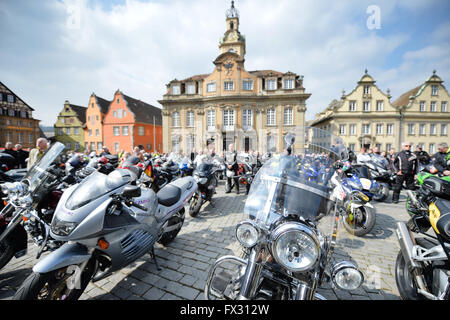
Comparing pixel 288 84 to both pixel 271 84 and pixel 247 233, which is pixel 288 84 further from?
pixel 247 233

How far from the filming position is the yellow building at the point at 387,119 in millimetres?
27719

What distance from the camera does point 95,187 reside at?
177 cm

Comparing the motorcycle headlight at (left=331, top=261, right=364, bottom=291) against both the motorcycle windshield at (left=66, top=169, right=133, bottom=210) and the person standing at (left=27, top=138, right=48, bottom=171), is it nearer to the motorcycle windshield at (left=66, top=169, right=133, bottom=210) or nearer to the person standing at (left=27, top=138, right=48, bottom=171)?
the motorcycle windshield at (left=66, top=169, right=133, bottom=210)

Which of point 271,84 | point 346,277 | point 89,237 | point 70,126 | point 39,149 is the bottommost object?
point 346,277

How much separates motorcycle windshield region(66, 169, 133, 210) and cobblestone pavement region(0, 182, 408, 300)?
114 cm

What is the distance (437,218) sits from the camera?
1.99 meters

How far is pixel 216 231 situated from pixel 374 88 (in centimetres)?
3586

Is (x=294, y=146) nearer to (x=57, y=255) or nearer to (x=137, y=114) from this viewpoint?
(x=57, y=255)

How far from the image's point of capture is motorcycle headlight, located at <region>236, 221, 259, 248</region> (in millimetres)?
1385

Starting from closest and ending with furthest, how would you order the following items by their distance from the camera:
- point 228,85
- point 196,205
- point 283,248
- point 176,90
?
point 283,248 < point 196,205 < point 228,85 < point 176,90

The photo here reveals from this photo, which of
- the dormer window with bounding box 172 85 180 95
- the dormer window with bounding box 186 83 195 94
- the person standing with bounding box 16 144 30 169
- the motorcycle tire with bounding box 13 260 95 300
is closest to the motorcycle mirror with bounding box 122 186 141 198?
the motorcycle tire with bounding box 13 260 95 300

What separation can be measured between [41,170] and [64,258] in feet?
5.08

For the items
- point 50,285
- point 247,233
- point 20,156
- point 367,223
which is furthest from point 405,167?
point 20,156
